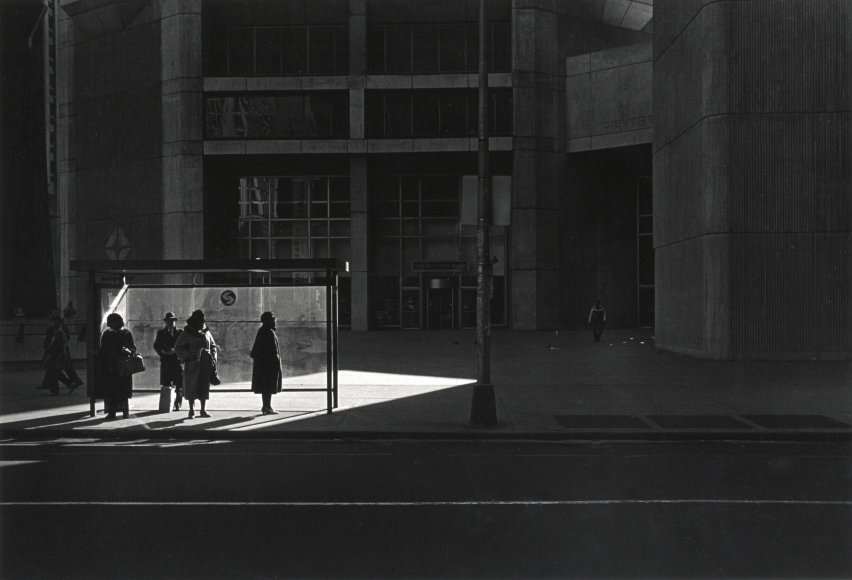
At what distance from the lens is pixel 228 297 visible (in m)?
14.3

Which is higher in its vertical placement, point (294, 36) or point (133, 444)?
point (294, 36)

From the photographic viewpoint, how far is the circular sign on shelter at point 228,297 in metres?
14.3

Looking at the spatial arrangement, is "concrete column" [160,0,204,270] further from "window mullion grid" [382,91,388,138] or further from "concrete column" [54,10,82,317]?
"window mullion grid" [382,91,388,138]

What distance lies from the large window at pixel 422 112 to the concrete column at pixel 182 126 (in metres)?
8.29

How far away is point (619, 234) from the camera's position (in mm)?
41594

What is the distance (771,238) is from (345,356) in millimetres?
12232

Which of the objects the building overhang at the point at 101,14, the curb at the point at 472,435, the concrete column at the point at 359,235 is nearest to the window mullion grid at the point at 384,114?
the concrete column at the point at 359,235

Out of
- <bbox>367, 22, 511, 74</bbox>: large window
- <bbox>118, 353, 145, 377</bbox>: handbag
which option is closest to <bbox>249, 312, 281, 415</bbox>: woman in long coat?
<bbox>118, 353, 145, 377</bbox>: handbag

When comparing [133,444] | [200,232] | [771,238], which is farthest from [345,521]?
[200,232]

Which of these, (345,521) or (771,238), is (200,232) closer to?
(771,238)

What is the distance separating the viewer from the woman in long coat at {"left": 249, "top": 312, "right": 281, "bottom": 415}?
12.0 meters

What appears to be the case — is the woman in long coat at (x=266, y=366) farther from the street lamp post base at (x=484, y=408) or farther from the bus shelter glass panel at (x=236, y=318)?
the street lamp post base at (x=484, y=408)

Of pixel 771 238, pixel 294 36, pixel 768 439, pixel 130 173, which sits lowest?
pixel 768 439

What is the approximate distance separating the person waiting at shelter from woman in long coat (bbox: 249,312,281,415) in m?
1.37
